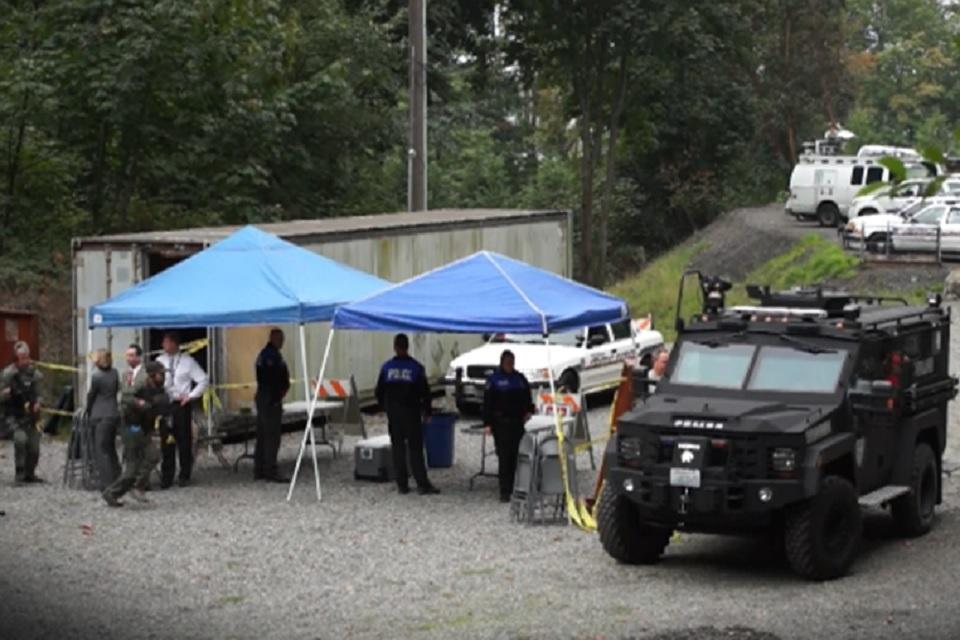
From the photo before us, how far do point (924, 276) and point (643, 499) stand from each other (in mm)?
26716

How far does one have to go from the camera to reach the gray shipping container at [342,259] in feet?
77.5

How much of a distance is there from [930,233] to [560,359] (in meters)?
17.5

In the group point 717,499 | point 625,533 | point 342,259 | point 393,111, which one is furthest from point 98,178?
point 717,499

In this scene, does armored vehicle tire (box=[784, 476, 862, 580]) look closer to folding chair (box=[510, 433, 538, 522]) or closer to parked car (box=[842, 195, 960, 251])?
folding chair (box=[510, 433, 538, 522])

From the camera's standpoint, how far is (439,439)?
2181 cm

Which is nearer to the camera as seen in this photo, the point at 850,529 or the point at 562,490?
the point at 850,529

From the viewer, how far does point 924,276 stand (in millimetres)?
39938

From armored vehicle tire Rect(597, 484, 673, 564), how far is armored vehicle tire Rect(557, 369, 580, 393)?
34.3ft

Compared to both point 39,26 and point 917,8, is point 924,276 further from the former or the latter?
point 917,8

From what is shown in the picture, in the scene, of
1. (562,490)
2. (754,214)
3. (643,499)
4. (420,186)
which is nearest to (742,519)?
(643,499)

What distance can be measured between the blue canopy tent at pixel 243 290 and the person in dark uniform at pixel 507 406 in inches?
80.4

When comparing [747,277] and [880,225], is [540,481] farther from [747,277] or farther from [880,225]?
[747,277]

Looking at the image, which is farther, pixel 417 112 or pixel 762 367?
pixel 417 112

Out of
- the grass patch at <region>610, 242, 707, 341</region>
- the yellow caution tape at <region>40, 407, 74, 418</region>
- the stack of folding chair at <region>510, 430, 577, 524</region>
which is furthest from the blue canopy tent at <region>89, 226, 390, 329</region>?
the grass patch at <region>610, 242, 707, 341</region>
